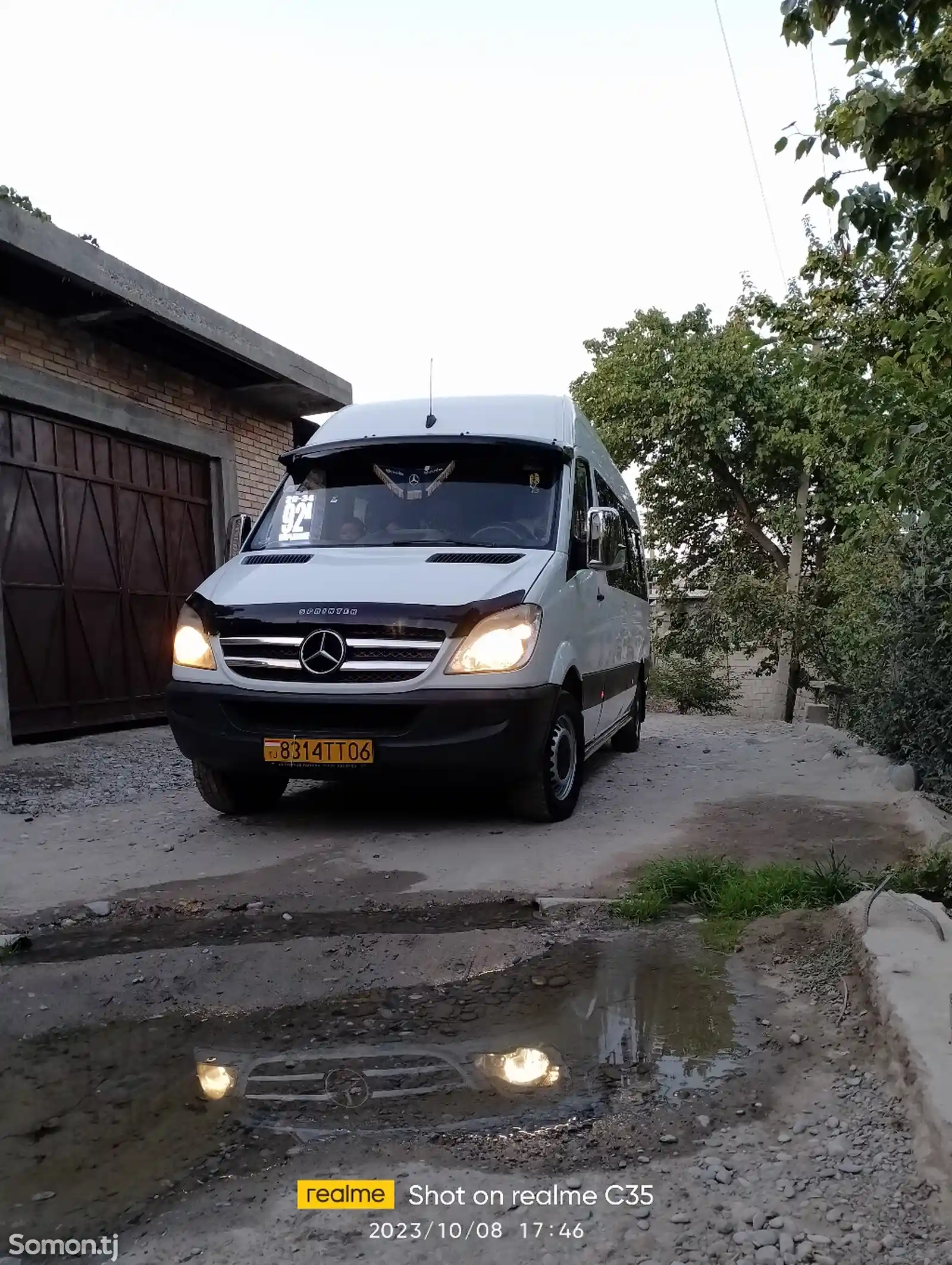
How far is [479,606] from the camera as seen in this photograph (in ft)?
16.9

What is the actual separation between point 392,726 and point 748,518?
1918 centimetres

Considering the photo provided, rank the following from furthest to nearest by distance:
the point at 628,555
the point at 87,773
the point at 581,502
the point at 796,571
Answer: the point at 796,571 < the point at 628,555 < the point at 87,773 < the point at 581,502

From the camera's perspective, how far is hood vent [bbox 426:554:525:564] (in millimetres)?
5543

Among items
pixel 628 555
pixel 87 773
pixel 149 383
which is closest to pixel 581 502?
pixel 628 555

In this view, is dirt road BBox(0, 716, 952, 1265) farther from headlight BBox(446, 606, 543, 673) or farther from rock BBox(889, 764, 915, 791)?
rock BBox(889, 764, 915, 791)

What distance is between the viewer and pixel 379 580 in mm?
5406

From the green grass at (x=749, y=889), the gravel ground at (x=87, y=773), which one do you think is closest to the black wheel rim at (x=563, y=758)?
the green grass at (x=749, y=889)

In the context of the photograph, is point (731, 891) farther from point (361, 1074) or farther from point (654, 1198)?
point (654, 1198)

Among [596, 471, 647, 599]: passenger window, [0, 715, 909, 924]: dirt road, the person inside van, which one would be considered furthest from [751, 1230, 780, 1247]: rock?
[596, 471, 647, 599]: passenger window

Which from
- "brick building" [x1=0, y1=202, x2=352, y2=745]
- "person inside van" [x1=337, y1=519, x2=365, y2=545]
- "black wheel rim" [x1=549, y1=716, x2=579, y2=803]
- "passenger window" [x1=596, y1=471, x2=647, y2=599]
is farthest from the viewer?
"brick building" [x1=0, y1=202, x2=352, y2=745]

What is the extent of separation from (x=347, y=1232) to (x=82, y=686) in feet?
26.4

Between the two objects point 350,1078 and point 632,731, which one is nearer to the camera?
point 350,1078

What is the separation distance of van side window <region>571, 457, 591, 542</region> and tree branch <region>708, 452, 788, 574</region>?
1613 centimetres

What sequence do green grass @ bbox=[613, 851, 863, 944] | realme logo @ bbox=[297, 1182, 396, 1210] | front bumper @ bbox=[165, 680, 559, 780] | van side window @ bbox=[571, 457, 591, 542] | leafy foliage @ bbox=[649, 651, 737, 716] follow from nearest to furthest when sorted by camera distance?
realme logo @ bbox=[297, 1182, 396, 1210] < green grass @ bbox=[613, 851, 863, 944] < front bumper @ bbox=[165, 680, 559, 780] < van side window @ bbox=[571, 457, 591, 542] < leafy foliage @ bbox=[649, 651, 737, 716]
